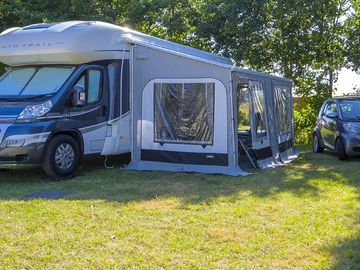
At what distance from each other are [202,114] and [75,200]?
3370 mm

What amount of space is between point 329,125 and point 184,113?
4.33 meters

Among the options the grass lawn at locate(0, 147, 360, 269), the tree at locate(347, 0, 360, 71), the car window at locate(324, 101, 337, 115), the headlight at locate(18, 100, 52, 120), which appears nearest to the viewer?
the grass lawn at locate(0, 147, 360, 269)

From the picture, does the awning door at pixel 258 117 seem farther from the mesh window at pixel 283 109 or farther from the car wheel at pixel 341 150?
the car wheel at pixel 341 150

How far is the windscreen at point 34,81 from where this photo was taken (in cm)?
846

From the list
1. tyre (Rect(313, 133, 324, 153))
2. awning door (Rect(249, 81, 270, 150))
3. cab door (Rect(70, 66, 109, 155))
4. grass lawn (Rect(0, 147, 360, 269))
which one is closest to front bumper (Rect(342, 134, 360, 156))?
awning door (Rect(249, 81, 270, 150))

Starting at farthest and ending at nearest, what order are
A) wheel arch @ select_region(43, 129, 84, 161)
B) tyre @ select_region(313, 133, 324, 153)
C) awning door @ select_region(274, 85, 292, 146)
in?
tyre @ select_region(313, 133, 324, 153), awning door @ select_region(274, 85, 292, 146), wheel arch @ select_region(43, 129, 84, 161)

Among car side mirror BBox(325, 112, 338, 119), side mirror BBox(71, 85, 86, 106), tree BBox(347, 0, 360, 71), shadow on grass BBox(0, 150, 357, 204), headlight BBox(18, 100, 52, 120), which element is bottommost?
shadow on grass BBox(0, 150, 357, 204)

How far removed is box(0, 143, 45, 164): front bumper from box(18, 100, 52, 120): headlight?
466 millimetres

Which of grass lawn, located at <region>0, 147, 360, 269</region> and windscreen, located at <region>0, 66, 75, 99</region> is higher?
windscreen, located at <region>0, 66, 75, 99</region>

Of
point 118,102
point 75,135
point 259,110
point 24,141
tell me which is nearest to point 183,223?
point 24,141

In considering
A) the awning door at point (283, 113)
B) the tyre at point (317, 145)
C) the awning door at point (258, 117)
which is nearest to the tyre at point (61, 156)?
the awning door at point (258, 117)

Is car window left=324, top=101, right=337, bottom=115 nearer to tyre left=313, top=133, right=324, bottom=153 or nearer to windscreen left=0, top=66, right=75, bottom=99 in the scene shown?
tyre left=313, top=133, right=324, bottom=153

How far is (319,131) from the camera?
501 inches

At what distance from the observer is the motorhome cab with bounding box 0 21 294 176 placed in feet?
26.9
